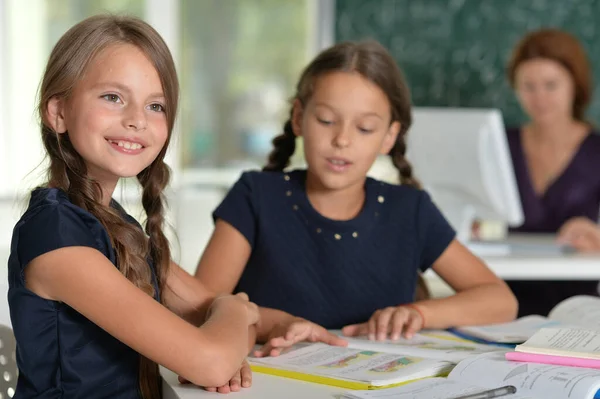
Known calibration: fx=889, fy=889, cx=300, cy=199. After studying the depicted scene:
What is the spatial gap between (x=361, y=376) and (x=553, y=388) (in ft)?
0.81

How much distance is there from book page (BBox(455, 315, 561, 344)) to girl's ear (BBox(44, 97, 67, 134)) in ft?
2.50

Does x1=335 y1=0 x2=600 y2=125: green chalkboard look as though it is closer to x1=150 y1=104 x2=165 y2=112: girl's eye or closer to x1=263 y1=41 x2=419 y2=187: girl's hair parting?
x1=263 y1=41 x2=419 y2=187: girl's hair parting

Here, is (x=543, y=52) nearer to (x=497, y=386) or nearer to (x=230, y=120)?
(x=230, y=120)

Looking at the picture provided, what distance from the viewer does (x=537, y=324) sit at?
1590 millimetres

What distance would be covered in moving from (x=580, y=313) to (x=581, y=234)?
146 cm

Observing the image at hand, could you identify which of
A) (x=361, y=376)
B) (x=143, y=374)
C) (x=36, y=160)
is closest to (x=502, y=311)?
(x=361, y=376)

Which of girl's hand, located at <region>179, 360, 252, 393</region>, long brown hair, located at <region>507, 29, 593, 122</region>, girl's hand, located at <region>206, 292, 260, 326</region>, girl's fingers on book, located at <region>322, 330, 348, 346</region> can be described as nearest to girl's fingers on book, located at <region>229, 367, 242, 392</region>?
girl's hand, located at <region>179, 360, 252, 393</region>

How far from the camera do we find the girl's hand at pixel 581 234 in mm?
2988

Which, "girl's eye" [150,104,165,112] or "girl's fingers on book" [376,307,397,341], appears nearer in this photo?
"girl's eye" [150,104,165,112]

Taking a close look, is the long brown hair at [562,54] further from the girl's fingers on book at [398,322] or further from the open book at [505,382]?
the open book at [505,382]

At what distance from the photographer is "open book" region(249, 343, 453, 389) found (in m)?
1.18

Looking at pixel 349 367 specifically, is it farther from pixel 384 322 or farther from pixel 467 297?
pixel 467 297

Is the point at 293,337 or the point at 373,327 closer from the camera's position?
the point at 293,337

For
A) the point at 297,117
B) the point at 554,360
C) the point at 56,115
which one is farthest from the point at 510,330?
the point at 56,115
